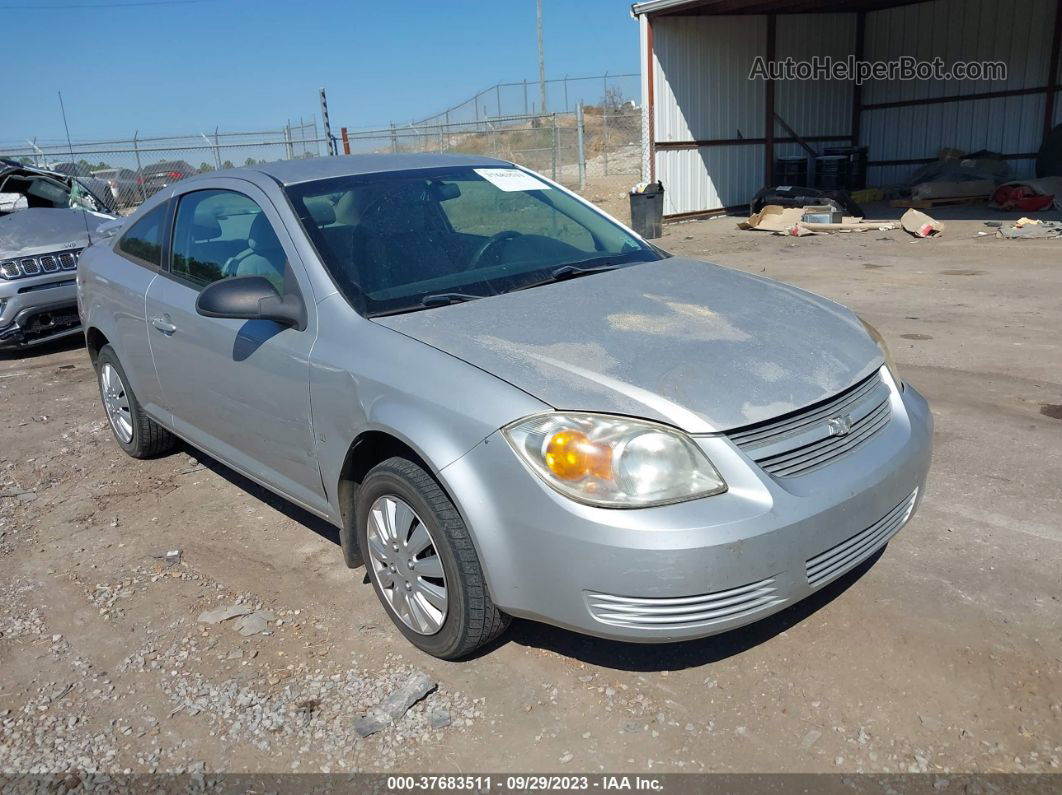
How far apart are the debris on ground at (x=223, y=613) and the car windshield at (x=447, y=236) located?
1322 millimetres

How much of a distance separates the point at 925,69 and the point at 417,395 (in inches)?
803

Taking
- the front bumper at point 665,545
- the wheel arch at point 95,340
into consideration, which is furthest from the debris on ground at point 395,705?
the wheel arch at point 95,340

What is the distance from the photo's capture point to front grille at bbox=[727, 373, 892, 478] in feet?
8.21

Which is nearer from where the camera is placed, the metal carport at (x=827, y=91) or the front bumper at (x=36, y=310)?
the front bumper at (x=36, y=310)

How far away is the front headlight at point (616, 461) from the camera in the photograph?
239 cm

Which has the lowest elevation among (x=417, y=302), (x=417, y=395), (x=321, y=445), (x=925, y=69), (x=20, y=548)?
(x=20, y=548)

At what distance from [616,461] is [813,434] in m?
0.65

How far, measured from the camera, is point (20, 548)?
4156 mm

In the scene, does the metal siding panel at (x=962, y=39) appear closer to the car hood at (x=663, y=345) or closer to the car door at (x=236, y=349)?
the car hood at (x=663, y=345)

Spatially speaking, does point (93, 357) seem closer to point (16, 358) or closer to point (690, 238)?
point (16, 358)

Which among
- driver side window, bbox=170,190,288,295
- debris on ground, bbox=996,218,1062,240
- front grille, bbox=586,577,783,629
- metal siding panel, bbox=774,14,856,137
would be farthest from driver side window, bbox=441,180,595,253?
metal siding panel, bbox=774,14,856,137

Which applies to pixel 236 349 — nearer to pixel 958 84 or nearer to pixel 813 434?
pixel 813 434

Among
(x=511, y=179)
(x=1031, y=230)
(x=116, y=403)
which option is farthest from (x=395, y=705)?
(x=1031, y=230)

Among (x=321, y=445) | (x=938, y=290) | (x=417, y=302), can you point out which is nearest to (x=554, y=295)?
(x=417, y=302)
